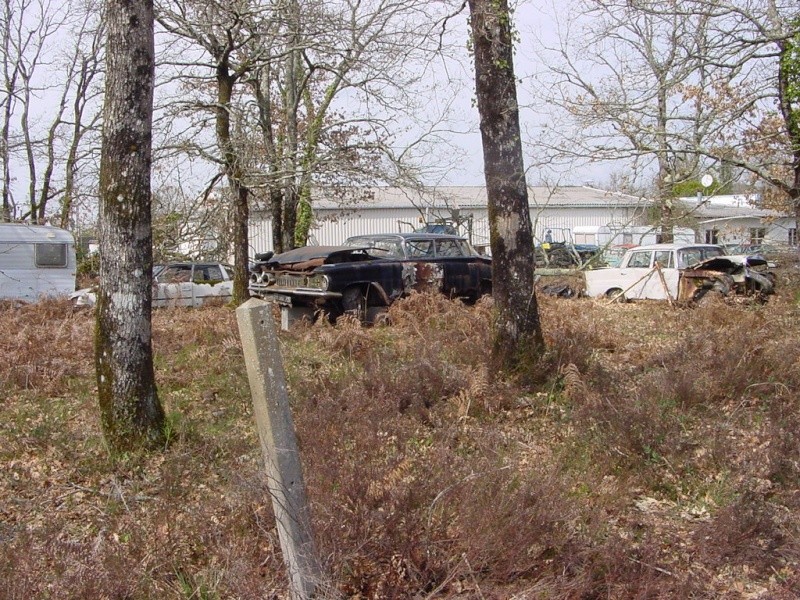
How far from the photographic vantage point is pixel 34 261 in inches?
778

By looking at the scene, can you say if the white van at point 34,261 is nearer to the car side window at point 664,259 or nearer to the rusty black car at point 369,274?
the rusty black car at point 369,274

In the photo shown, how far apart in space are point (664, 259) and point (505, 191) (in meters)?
9.75

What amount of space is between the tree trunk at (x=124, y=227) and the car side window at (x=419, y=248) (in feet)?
26.5

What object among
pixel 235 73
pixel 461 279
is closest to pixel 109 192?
pixel 461 279

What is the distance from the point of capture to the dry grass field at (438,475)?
356cm

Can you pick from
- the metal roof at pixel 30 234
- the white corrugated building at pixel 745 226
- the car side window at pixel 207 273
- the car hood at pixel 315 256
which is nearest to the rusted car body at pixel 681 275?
the white corrugated building at pixel 745 226

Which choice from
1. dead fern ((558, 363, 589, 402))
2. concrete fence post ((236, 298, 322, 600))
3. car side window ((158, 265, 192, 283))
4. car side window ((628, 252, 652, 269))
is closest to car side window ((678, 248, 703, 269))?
car side window ((628, 252, 652, 269))

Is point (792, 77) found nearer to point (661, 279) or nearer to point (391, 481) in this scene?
point (661, 279)

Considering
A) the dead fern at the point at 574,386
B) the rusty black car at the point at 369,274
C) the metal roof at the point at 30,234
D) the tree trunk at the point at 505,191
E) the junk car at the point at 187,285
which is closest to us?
the dead fern at the point at 574,386

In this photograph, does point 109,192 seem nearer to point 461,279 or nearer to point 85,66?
point 461,279

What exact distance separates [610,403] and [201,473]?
3.03 meters

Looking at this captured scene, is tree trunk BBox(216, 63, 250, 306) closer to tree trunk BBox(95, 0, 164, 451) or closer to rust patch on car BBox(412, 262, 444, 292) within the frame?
rust patch on car BBox(412, 262, 444, 292)

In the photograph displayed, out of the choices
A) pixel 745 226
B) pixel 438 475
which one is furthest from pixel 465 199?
pixel 438 475

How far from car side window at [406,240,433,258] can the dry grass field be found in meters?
4.36
